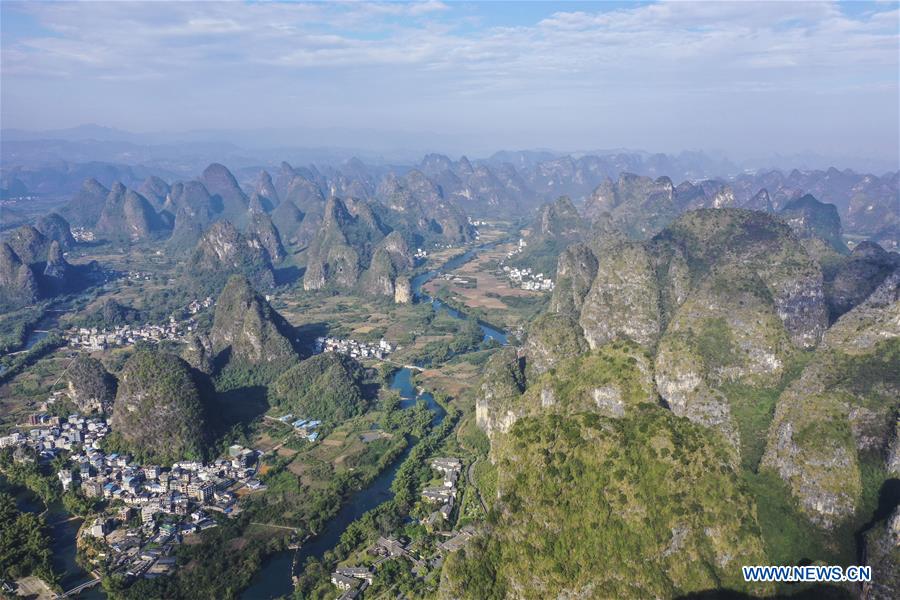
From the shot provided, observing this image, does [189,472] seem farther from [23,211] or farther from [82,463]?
[23,211]

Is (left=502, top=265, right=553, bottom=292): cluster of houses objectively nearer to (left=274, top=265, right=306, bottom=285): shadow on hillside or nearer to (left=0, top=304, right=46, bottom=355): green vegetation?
(left=274, top=265, right=306, bottom=285): shadow on hillside

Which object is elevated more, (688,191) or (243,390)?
(688,191)

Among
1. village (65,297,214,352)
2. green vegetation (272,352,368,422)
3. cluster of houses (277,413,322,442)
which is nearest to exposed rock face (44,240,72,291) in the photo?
village (65,297,214,352)

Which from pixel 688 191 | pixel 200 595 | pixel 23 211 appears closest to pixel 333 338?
pixel 200 595

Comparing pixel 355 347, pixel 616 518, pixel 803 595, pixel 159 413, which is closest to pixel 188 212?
pixel 355 347

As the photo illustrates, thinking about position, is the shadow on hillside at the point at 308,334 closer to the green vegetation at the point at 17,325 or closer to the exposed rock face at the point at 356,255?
the exposed rock face at the point at 356,255

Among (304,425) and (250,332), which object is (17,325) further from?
(304,425)

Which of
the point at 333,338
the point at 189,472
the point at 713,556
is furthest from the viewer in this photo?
the point at 333,338
